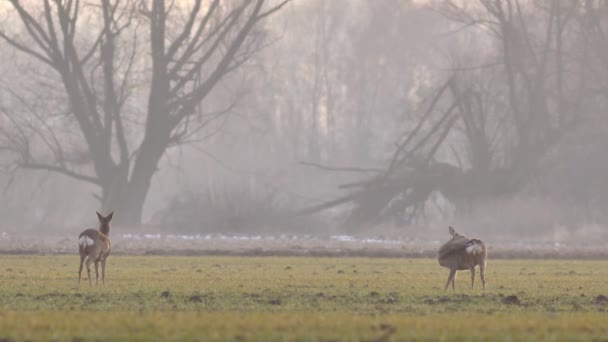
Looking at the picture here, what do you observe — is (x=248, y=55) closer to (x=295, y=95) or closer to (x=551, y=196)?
(x=551, y=196)

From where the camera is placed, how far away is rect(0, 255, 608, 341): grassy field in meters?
15.6

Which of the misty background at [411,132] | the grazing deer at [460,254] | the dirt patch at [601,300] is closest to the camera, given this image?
the dirt patch at [601,300]

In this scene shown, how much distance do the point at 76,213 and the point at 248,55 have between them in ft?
132

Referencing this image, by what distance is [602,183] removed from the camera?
7438 cm

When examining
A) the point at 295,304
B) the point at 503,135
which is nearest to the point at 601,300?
the point at 295,304

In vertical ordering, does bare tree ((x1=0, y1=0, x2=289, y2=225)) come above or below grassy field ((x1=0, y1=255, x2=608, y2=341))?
above

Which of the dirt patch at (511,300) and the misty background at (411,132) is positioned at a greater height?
the misty background at (411,132)

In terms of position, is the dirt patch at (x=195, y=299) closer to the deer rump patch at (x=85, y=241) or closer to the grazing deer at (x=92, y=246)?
the grazing deer at (x=92, y=246)

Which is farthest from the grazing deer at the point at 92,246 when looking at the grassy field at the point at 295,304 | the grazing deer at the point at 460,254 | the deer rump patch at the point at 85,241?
the grazing deer at the point at 460,254

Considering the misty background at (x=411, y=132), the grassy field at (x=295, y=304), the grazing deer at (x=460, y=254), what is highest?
the misty background at (x=411, y=132)

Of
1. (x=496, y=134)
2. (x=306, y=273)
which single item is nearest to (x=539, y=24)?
(x=496, y=134)

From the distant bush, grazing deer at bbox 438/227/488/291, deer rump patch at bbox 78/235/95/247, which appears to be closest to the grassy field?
grazing deer at bbox 438/227/488/291

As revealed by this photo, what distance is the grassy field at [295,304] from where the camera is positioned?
614 inches

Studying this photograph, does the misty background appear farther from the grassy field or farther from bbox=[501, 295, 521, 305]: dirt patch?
bbox=[501, 295, 521, 305]: dirt patch
